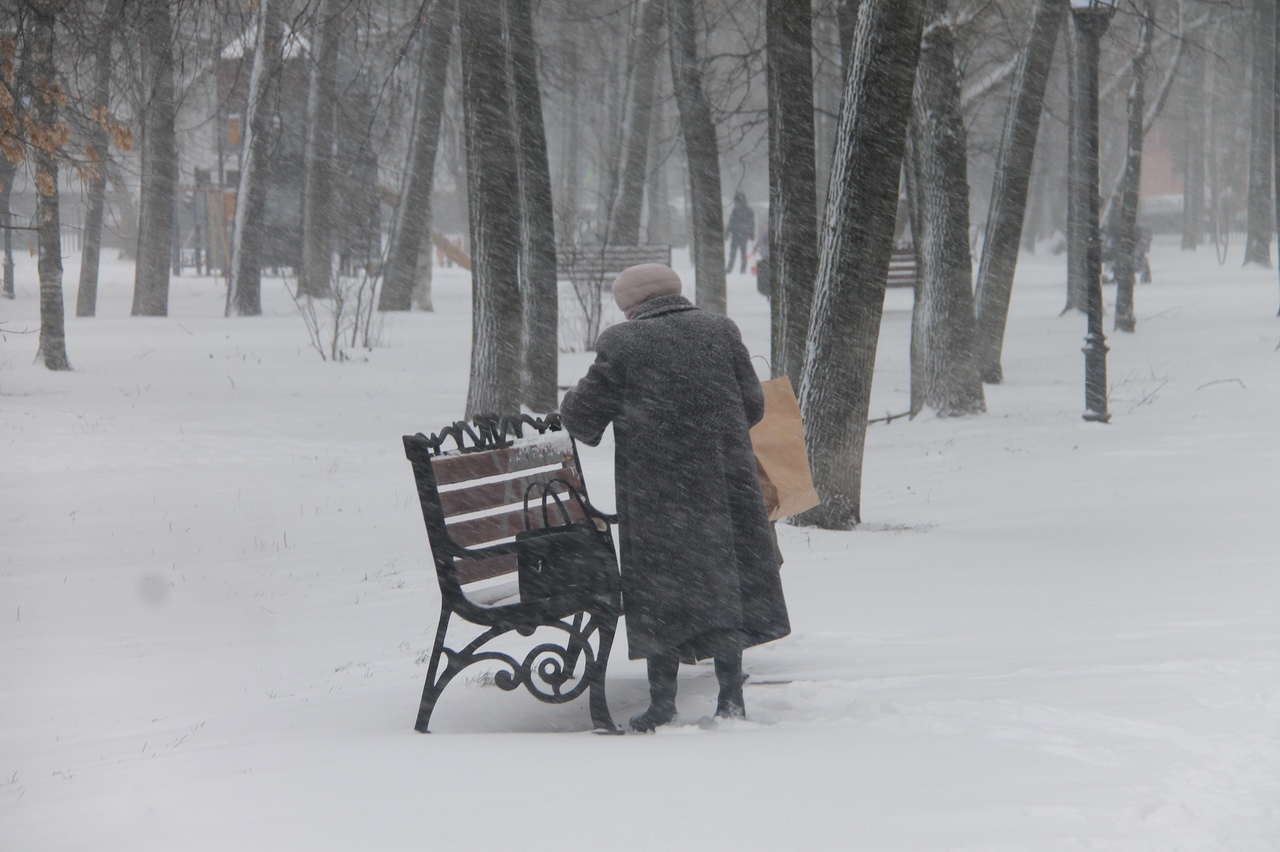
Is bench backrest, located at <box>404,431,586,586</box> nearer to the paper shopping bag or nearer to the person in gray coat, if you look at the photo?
the person in gray coat

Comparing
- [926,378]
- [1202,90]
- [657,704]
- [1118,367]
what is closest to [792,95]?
[926,378]

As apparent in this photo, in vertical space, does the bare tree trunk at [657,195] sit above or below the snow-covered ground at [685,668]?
above

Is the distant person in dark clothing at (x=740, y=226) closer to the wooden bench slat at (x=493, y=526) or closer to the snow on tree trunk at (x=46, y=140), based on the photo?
the snow on tree trunk at (x=46, y=140)

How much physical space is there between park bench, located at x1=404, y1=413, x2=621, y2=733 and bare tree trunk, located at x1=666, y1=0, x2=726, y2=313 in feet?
40.1

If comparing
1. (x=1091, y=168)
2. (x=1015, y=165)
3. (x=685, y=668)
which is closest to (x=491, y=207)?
(x=1091, y=168)

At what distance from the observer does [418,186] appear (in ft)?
73.6

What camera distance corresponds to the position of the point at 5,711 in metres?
5.05

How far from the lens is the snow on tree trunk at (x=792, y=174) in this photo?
920 centimetres

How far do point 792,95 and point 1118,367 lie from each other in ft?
32.6

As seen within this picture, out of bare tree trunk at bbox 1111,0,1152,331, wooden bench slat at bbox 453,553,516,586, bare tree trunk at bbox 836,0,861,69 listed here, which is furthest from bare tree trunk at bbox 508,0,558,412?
bare tree trunk at bbox 1111,0,1152,331

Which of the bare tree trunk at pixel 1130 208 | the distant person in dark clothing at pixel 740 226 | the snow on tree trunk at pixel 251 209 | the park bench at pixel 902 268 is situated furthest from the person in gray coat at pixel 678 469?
the distant person in dark clothing at pixel 740 226

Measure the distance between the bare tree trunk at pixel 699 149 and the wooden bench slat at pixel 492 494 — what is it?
12110 millimetres

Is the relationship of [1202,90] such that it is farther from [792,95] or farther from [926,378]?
[792,95]

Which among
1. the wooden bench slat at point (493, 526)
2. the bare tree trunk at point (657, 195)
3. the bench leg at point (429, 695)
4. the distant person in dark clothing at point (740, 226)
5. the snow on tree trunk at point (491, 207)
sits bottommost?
the bench leg at point (429, 695)
